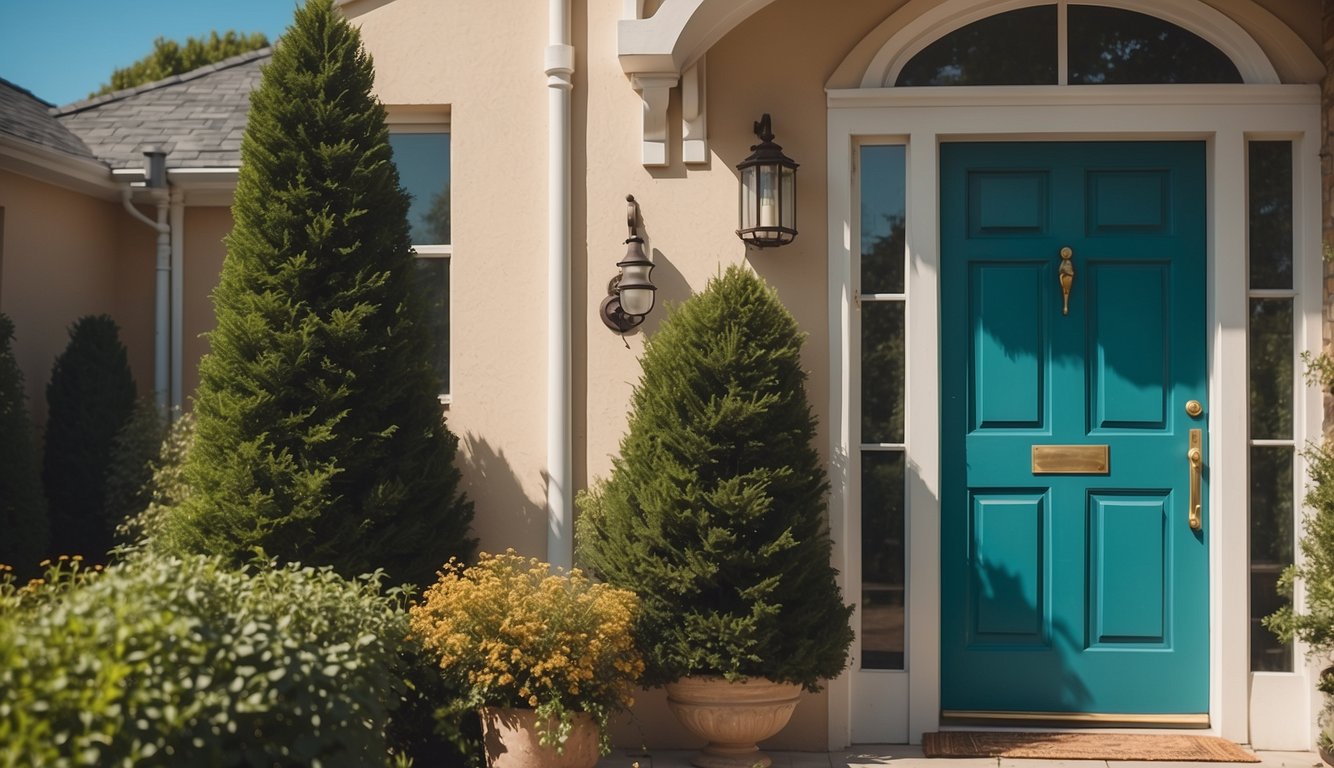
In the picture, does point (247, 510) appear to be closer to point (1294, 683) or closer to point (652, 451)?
point (652, 451)

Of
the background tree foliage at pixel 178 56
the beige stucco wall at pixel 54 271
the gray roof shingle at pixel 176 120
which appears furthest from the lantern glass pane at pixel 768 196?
the background tree foliage at pixel 178 56

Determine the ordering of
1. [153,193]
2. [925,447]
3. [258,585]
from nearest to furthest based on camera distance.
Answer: [258,585] < [925,447] < [153,193]

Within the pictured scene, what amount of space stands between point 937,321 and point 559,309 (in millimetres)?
1612

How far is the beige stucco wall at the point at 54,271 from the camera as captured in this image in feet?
23.1

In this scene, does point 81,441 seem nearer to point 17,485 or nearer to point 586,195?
point 17,485

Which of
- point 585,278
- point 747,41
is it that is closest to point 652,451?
point 585,278

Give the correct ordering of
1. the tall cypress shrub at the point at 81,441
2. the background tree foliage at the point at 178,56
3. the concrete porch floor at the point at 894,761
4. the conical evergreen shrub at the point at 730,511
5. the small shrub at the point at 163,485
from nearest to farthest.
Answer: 1. the conical evergreen shrub at the point at 730,511
2. the concrete porch floor at the point at 894,761
3. the small shrub at the point at 163,485
4. the tall cypress shrub at the point at 81,441
5. the background tree foliage at the point at 178,56

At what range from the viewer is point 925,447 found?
5414 mm

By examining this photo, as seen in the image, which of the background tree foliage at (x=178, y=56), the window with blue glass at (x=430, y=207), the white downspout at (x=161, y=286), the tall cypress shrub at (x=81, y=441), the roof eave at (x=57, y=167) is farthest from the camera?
the background tree foliage at (x=178, y=56)

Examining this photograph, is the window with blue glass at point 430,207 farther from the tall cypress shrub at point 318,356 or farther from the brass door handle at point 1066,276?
the brass door handle at point 1066,276

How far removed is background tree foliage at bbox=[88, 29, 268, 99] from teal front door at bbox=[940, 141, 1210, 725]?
2060cm

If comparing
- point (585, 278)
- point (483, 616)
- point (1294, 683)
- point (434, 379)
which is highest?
point (585, 278)

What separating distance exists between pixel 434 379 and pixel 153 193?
10.3 ft

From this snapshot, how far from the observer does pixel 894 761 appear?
16.9ft
